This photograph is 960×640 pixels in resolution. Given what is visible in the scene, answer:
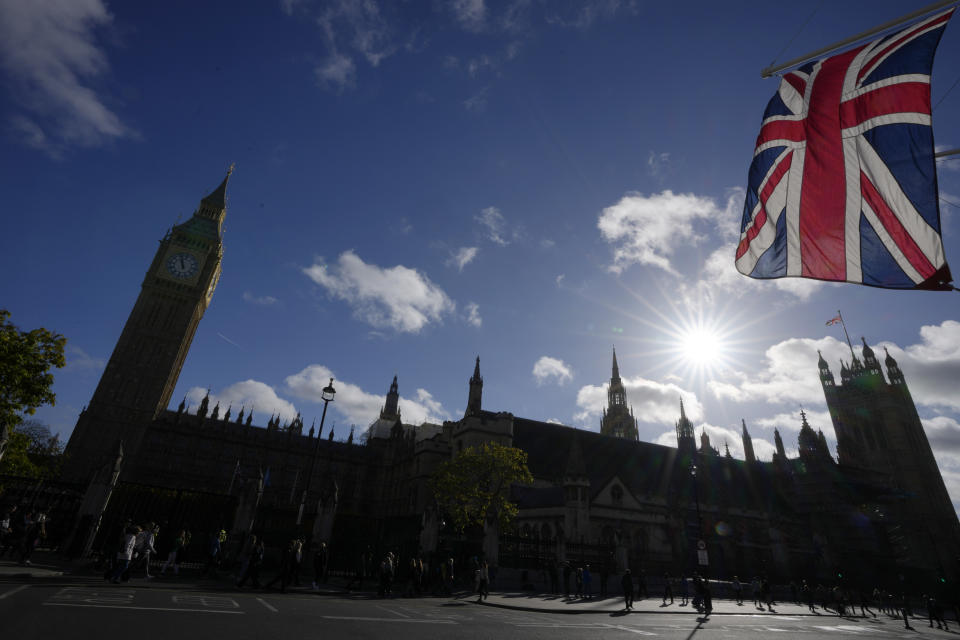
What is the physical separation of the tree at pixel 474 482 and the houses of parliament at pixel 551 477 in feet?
14.3

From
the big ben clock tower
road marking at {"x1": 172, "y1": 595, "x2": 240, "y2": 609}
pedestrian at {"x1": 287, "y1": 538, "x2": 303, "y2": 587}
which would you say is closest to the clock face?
the big ben clock tower

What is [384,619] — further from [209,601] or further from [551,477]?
[551,477]

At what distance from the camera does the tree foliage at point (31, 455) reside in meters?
29.8

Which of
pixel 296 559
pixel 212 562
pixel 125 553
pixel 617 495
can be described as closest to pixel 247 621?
pixel 125 553

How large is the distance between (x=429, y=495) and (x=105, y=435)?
165ft

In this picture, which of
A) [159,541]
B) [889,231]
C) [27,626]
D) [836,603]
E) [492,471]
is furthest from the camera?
[492,471]

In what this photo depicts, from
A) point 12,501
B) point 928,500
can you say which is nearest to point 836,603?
point 12,501

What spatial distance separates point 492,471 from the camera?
3634 centimetres

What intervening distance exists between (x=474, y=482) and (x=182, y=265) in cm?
7178

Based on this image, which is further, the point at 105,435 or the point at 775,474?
the point at 105,435

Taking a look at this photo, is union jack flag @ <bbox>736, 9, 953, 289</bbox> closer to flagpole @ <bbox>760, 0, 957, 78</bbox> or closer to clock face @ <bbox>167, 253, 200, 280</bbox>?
flagpole @ <bbox>760, 0, 957, 78</bbox>

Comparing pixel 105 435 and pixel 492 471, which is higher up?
pixel 105 435

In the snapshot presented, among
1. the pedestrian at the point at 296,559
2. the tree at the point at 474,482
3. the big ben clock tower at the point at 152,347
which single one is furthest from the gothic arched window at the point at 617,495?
the big ben clock tower at the point at 152,347

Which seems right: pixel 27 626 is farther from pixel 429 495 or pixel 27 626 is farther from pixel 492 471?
pixel 429 495
